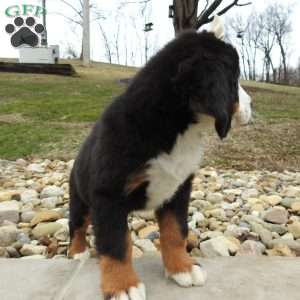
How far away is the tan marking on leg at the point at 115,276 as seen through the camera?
2.07 metres

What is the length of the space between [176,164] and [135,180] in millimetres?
206

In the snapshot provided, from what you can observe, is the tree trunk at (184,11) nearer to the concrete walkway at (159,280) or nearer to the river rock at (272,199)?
the river rock at (272,199)

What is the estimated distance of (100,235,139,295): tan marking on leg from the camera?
207 centimetres

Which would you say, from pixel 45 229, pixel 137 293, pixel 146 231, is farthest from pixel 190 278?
pixel 45 229

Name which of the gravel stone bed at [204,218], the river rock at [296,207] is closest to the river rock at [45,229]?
the gravel stone bed at [204,218]

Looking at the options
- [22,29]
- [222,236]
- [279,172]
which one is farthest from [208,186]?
[22,29]

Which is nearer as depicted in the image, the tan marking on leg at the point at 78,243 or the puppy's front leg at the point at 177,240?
the puppy's front leg at the point at 177,240

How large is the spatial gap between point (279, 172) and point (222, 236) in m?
2.91

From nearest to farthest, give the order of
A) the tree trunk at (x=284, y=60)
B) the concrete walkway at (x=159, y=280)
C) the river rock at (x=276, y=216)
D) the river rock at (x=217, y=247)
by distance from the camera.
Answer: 1. the concrete walkway at (x=159, y=280)
2. the river rock at (x=217, y=247)
3. the river rock at (x=276, y=216)
4. the tree trunk at (x=284, y=60)

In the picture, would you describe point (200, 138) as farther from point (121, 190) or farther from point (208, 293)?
point (208, 293)

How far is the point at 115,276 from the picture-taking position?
2.08 m

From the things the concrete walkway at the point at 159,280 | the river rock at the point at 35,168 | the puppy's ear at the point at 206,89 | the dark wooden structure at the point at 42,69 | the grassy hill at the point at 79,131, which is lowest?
the concrete walkway at the point at 159,280

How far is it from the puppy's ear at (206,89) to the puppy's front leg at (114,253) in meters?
0.57

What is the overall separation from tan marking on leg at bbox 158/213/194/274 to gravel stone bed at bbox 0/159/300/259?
456mm
